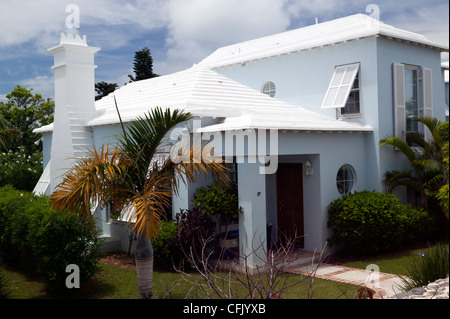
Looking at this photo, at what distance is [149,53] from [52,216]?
72.0 ft

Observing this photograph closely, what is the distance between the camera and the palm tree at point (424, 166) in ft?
44.7

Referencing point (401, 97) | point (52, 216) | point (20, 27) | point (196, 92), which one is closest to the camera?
point (52, 216)

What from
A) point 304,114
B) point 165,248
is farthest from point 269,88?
point 165,248

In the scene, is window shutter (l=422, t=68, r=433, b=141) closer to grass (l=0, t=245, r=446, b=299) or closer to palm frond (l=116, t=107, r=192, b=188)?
grass (l=0, t=245, r=446, b=299)

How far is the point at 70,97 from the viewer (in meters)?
14.9

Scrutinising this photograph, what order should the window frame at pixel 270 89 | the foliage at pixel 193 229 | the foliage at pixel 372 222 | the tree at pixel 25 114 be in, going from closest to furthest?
1. the foliage at pixel 193 229
2. the foliage at pixel 372 222
3. the window frame at pixel 270 89
4. the tree at pixel 25 114

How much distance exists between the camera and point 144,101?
15578mm

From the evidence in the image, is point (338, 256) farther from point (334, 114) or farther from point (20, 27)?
point (20, 27)

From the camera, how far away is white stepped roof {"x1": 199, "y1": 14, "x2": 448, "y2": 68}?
14.7m

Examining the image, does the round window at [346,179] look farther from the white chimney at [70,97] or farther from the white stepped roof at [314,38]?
the white chimney at [70,97]

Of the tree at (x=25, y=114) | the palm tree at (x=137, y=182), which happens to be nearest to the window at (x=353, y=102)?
the palm tree at (x=137, y=182)

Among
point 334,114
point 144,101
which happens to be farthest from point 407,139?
point 144,101

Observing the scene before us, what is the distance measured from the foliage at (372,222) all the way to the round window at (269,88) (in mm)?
5889

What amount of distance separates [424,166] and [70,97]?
11.2 meters
